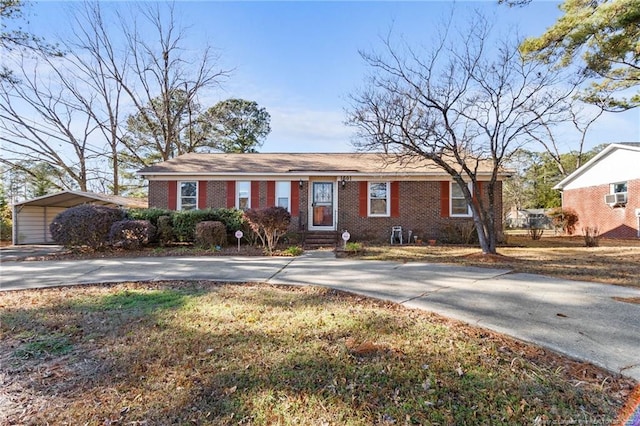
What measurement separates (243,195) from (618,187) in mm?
17876

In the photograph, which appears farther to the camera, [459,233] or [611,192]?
[611,192]

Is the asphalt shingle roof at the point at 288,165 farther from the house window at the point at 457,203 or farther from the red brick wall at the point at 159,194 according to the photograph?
the house window at the point at 457,203

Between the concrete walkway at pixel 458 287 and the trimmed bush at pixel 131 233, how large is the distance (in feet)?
4.65

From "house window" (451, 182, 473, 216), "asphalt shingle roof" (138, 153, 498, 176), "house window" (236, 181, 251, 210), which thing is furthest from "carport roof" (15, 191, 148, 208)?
"house window" (451, 182, 473, 216)

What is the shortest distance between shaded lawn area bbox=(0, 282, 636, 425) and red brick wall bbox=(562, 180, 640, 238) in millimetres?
16843

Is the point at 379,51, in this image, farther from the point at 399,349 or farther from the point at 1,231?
the point at 1,231

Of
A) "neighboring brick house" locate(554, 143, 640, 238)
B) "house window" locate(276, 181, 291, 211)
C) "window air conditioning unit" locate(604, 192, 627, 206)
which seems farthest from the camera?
"window air conditioning unit" locate(604, 192, 627, 206)

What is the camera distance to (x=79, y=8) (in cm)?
1928

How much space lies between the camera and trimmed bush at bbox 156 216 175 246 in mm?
10547

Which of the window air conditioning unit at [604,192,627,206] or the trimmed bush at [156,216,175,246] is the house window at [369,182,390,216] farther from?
the window air conditioning unit at [604,192,627,206]

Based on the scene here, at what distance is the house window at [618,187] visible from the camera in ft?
48.9

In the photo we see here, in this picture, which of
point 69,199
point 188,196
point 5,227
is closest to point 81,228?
point 188,196

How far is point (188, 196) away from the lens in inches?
529

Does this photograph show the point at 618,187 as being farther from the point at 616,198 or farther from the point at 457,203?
the point at 457,203
